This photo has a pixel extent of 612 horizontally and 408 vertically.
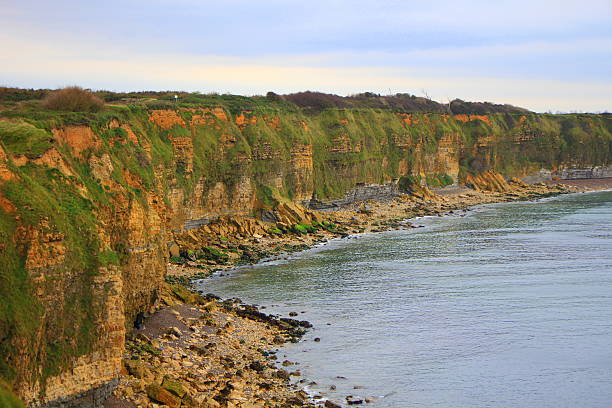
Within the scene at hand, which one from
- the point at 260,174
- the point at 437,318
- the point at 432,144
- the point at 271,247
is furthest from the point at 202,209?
the point at 432,144

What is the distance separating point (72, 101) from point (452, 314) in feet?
76.1

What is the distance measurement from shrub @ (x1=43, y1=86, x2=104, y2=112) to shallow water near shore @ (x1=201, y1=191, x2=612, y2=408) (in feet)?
48.6

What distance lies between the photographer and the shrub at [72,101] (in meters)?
37.4

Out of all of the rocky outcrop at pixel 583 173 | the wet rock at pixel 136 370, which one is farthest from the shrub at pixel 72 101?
the rocky outcrop at pixel 583 173

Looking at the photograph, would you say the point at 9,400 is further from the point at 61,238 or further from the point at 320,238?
the point at 320,238

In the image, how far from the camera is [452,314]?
1641 inches

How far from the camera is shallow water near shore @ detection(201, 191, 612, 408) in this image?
30875 mm

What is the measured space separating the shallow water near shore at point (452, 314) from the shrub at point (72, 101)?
14.8 meters

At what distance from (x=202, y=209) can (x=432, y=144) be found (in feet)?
193

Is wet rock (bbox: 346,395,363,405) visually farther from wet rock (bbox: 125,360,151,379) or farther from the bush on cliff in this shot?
the bush on cliff

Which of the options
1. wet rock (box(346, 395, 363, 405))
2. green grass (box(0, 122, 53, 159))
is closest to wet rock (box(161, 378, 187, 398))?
wet rock (box(346, 395, 363, 405))

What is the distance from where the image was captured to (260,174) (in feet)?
245

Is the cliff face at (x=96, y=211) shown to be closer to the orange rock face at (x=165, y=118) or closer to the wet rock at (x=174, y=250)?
the orange rock face at (x=165, y=118)

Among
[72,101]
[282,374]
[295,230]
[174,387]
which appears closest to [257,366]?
[282,374]
